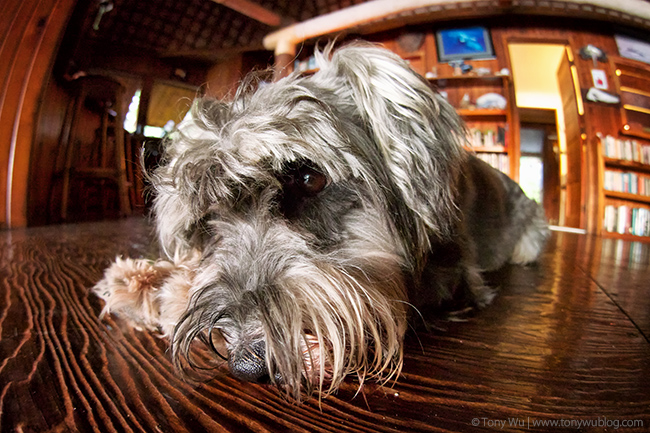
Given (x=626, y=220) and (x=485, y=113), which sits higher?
(x=485, y=113)

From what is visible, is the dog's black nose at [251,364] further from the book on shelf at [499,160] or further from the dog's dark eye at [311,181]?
the book on shelf at [499,160]

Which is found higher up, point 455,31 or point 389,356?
point 455,31

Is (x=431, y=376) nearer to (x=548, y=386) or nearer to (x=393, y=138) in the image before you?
(x=548, y=386)

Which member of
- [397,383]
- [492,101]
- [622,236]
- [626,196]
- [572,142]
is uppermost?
[492,101]

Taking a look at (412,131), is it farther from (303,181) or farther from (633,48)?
(633,48)

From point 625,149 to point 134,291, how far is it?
2.80m

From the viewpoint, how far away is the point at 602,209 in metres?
2.29

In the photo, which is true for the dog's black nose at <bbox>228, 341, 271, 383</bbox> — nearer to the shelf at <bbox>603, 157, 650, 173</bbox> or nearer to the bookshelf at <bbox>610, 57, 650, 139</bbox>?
the shelf at <bbox>603, 157, 650, 173</bbox>

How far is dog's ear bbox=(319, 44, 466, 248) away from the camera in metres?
0.90

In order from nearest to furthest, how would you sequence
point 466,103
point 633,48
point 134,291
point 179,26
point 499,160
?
point 134,291
point 179,26
point 633,48
point 499,160
point 466,103

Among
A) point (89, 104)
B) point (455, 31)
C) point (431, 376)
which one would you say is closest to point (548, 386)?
point (431, 376)

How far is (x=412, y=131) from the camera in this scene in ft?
3.12

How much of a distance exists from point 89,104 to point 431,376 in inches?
76.7
